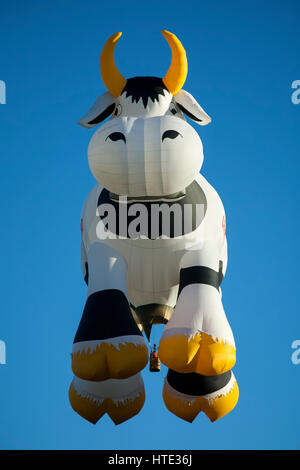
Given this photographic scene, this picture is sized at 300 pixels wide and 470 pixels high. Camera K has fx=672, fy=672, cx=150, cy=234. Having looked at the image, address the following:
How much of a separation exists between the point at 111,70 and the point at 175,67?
0.52 m

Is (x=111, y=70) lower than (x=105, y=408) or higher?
higher

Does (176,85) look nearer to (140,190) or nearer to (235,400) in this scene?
(140,190)

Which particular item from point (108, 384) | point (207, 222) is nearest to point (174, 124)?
point (207, 222)

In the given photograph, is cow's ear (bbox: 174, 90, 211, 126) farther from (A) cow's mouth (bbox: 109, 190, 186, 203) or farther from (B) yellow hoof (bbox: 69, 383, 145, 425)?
(B) yellow hoof (bbox: 69, 383, 145, 425)

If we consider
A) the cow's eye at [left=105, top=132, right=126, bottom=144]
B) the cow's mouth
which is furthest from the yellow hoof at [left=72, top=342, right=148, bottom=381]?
the cow's eye at [left=105, top=132, right=126, bottom=144]

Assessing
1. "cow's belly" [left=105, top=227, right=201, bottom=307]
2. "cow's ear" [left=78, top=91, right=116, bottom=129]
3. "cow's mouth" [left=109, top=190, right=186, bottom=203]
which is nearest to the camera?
"cow's mouth" [left=109, top=190, right=186, bottom=203]

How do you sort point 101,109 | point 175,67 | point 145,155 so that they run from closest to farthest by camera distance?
1. point 145,155
2. point 175,67
3. point 101,109

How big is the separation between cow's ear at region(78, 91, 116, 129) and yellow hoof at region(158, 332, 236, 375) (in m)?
2.00

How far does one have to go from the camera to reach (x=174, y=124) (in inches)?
187

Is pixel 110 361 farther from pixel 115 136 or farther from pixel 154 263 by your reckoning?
pixel 115 136

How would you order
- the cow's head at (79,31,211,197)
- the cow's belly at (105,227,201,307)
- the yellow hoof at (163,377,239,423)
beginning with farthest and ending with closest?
the cow's belly at (105,227,201,307)
the yellow hoof at (163,377,239,423)
the cow's head at (79,31,211,197)

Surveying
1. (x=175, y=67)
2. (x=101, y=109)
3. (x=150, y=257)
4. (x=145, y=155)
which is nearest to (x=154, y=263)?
(x=150, y=257)

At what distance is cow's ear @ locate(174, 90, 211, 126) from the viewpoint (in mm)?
5641

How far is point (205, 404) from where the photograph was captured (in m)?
5.09
